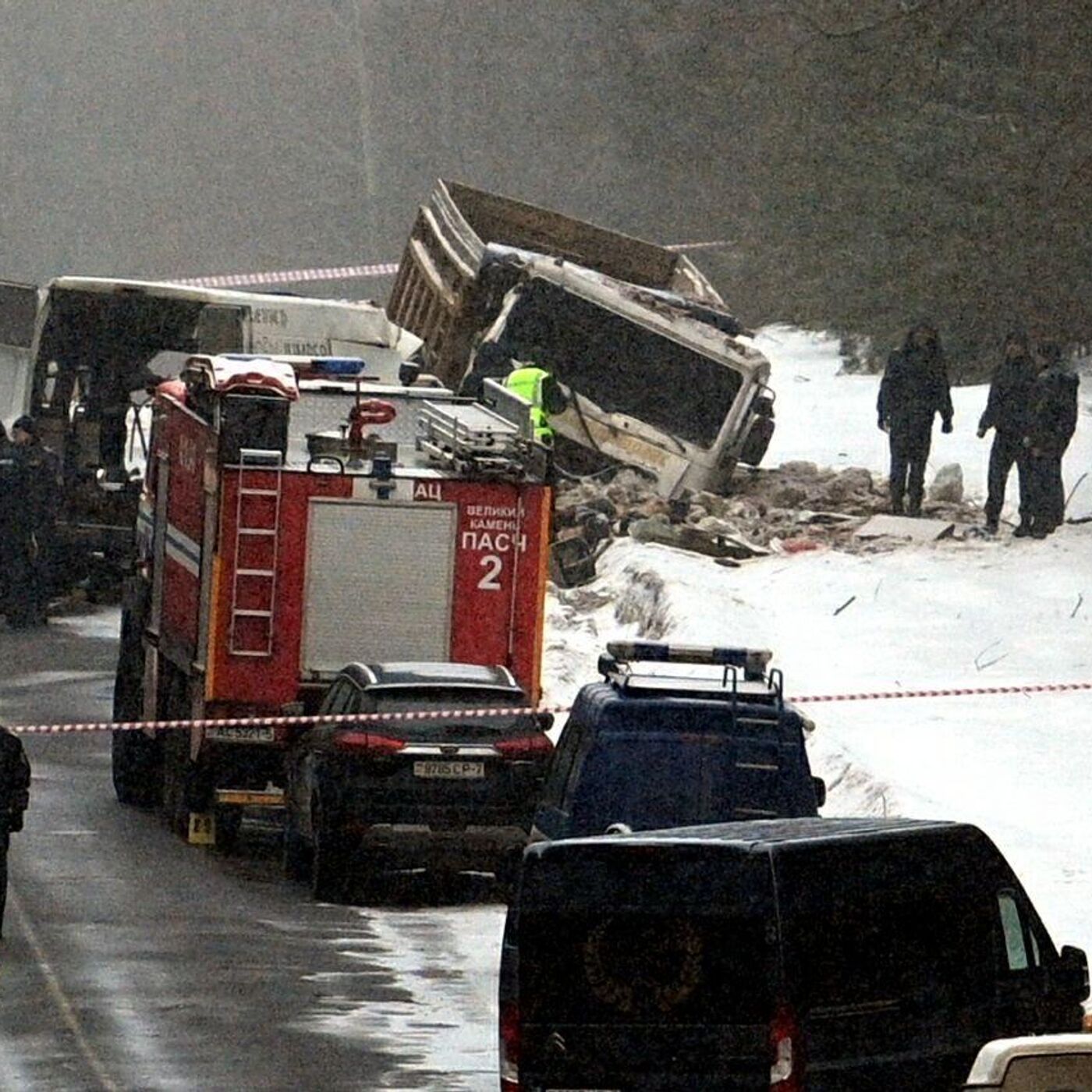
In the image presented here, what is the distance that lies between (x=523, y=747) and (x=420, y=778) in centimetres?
63

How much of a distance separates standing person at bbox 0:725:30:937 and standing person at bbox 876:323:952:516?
15.5m

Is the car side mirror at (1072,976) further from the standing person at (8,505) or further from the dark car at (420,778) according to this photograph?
the standing person at (8,505)

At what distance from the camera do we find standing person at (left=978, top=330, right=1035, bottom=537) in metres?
28.6

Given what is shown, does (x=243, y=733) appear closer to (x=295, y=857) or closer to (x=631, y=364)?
(x=295, y=857)

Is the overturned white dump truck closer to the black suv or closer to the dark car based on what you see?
the dark car

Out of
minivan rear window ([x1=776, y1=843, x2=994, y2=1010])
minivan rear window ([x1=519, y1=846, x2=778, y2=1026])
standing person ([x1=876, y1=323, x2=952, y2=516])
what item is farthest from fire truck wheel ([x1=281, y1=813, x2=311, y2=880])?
standing person ([x1=876, y1=323, x2=952, y2=516])

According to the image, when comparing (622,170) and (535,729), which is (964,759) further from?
(622,170)

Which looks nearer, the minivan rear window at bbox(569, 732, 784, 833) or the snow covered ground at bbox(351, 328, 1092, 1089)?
the minivan rear window at bbox(569, 732, 784, 833)

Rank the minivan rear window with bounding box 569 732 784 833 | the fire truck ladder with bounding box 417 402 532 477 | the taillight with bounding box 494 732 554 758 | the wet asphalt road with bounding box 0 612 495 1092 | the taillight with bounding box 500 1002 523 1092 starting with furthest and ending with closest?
the fire truck ladder with bounding box 417 402 532 477 → the taillight with bounding box 494 732 554 758 → the minivan rear window with bounding box 569 732 784 833 → the wet asphalt road with bounding box 0 612 495 1092 → the taillight with bounding box 500 1002 523 1092

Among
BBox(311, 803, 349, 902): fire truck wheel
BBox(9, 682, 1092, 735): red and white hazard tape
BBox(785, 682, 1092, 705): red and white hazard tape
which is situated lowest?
BBox(311, 803, 349, 902): fire truck wheel

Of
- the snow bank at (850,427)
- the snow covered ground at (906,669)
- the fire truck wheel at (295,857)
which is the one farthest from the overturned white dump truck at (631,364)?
the fire truck wheel at (295,857)

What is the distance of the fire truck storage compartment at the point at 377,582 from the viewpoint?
64.1 ft

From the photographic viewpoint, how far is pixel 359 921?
57.1ft

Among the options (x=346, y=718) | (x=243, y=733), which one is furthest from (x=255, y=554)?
(x=346, y=718)
